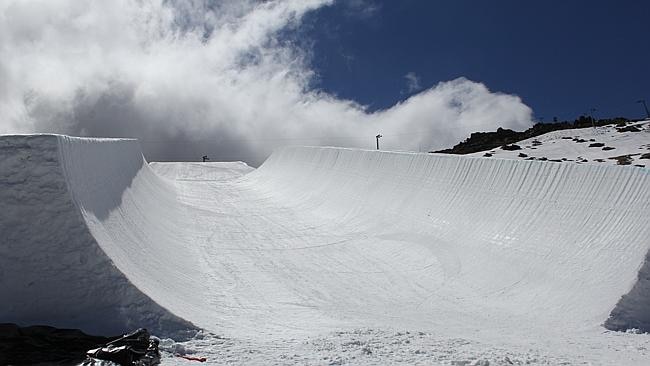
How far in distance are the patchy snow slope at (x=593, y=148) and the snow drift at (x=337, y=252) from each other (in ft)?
39.3

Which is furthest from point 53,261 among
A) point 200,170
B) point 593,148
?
point 593,148

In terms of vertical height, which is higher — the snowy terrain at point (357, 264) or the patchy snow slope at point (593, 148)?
the patchy snow slope at point (593, 148)

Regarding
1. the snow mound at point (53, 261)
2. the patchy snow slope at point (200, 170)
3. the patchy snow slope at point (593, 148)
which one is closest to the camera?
the snow mound at point (53, 261)

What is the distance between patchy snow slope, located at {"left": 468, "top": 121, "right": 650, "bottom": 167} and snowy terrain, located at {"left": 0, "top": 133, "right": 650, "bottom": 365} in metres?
12.1

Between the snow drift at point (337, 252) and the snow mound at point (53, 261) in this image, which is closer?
the snow mound at point (53, 261)

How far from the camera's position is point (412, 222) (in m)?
12.0

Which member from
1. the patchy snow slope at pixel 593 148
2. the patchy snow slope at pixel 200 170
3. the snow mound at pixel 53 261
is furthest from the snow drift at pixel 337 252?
the patchy snow slope at pixel 200 170

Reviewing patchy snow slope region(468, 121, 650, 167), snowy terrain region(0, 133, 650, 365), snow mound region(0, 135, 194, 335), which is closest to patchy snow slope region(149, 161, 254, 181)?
snowy terrain region(0, 133, 650, 365)

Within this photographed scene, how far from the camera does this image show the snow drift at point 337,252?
5.55 meters

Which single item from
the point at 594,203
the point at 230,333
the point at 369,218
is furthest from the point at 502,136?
the point at 230,333

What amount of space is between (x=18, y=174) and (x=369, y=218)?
30.5ft

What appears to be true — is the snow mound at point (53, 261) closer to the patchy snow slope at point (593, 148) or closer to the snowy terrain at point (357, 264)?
the snowy terrain at point (357, 264)

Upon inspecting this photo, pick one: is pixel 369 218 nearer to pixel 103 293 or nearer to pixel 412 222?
pixel 412 222

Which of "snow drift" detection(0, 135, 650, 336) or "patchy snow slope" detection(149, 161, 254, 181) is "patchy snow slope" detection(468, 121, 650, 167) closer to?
"snow drift" detection(0, 135, 650, 336)
